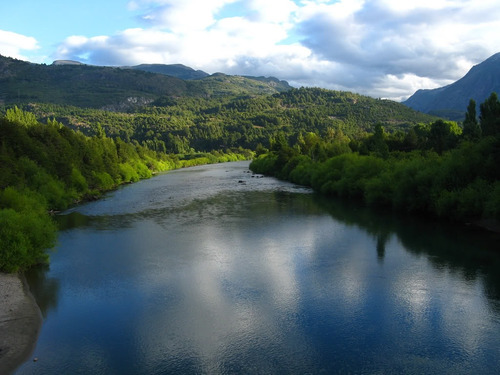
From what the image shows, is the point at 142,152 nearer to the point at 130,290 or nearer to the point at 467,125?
the point at 467,125

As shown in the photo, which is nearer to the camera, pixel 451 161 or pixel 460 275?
pixel 460 275

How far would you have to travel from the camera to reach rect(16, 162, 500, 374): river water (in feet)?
54.0

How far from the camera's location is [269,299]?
22.4 metres

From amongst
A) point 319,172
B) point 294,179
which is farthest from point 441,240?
point 294,179

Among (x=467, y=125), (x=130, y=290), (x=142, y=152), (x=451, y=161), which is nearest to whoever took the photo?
(x=130, y=290)

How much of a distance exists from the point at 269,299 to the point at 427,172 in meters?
29.4

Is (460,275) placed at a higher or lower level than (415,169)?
lower

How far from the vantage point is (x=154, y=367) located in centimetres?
1591

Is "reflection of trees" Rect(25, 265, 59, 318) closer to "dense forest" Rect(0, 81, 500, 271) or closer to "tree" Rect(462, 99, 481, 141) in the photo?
"dense forest" Rect(0, 81, 500, 271)

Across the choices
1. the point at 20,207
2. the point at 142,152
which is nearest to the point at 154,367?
the point at 20,207

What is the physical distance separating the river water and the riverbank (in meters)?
0.53

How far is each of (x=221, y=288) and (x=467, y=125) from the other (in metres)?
54.7

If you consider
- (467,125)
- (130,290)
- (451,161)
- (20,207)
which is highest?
(467,125)

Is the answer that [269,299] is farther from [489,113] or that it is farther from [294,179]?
[294,179]
